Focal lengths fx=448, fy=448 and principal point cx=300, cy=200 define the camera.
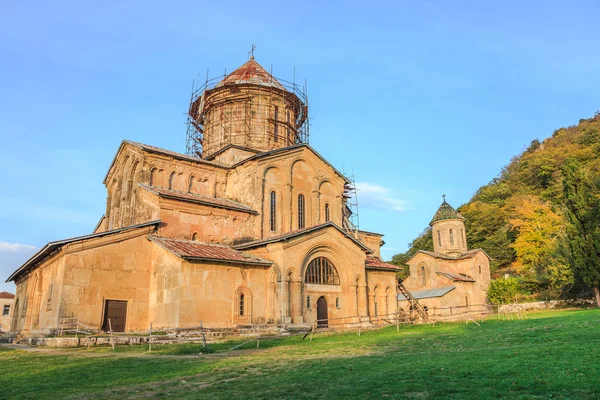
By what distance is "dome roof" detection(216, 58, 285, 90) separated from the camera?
119 feet

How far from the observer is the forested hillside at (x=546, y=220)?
31516 millimetres

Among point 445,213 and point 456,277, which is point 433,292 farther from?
point 445,213

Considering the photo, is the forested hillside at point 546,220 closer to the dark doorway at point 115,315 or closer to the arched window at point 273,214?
the arched window at point 273,214

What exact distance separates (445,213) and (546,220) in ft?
36.5

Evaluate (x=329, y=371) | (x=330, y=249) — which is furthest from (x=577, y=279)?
(x=329, y=371)

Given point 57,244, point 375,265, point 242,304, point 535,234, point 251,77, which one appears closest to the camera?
point 57,244

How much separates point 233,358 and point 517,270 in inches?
1889

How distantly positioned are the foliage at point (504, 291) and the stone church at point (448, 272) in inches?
91.6

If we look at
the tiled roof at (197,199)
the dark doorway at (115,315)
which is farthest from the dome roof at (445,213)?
the dark doorway at (115,315)

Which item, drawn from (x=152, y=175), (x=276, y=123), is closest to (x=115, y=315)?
(x=152, y=175)

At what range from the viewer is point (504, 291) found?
4303 centimetres

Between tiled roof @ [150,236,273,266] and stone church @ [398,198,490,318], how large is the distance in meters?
23.5

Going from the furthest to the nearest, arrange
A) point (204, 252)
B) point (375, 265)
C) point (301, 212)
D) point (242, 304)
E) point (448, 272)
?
point (448, 272)
point (301, 212)
point (375, 265)
point (242, 304)
point (204, 252)

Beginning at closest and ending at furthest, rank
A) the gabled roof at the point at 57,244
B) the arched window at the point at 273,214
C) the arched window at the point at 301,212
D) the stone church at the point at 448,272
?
the gabled roof at the point at 57,244
the arched window at the point at 273,214
the arched window at the point at 301,212
the stone church at the point at 448,272
